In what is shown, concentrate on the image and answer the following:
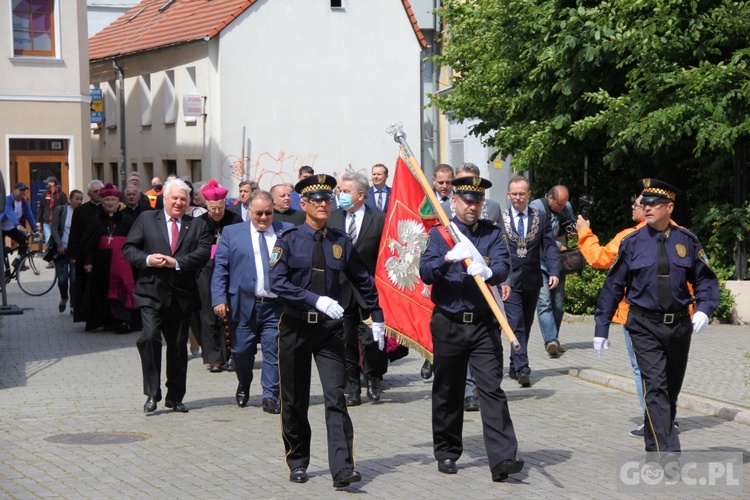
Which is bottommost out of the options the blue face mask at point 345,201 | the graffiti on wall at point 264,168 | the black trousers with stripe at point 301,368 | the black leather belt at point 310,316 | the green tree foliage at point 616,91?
the black trousers with stripe at point 301,368

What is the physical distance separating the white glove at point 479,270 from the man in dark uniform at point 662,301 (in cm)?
106

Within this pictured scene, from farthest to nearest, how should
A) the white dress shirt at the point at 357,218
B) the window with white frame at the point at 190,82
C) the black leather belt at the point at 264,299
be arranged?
the window with white frame at the point at 190,82
the white dress shirt at the point at 357,218
the black leather belt at the point at 264,299

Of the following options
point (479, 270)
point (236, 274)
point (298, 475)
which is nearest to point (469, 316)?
point (479, 270)

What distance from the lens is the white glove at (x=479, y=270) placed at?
8.02m

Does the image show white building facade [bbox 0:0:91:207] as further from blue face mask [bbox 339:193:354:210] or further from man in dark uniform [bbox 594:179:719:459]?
man in dark uniform [bbox 594:179:719:459]

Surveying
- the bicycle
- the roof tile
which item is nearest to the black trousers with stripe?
the bicycle

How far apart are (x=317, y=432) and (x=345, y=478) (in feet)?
6.85

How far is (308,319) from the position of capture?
8.15 metres

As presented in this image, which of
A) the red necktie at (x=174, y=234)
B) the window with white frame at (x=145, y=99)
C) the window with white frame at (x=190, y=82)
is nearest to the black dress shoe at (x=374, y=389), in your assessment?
the red necktie at (x=174, y=234)

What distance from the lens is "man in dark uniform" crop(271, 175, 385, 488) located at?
317 inches

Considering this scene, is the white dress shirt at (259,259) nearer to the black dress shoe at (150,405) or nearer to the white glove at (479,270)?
the black dress shoe at (150,405)

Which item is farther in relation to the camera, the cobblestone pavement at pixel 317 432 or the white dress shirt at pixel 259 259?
the white dress shirt at pixel 259 259

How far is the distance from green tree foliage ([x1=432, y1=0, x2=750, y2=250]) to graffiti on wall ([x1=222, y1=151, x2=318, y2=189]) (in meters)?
14.9

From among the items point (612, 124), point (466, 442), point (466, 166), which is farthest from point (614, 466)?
point (612, 124)
